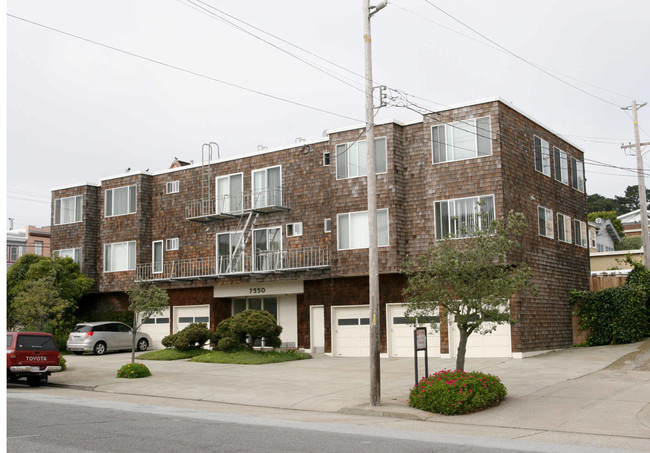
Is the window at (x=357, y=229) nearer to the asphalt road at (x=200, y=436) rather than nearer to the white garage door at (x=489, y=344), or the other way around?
the white garage door at (x=489, y=344)

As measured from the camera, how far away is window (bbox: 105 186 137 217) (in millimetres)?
34469

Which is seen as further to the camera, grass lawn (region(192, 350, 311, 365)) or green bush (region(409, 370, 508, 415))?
grass lawn (region(192, 350, 311, 365))

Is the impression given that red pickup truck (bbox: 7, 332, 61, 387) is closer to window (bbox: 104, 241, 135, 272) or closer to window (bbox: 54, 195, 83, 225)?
window (bbox: 104, 241, 135, 272)

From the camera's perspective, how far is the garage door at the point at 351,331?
26.9 metres

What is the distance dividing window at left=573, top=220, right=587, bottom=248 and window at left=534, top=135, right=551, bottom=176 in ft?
12.0

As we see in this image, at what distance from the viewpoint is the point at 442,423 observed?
13.2m

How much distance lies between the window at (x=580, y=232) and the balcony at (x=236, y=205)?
41.1 feet

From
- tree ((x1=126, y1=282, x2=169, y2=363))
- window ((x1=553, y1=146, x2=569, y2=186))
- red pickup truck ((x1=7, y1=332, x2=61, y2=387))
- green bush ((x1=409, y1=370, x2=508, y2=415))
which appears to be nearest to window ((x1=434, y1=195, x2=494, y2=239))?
window ((x1=553, y1=146, x2=569, y2=186))

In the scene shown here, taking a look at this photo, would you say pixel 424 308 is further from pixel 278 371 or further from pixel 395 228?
pixel 395 228

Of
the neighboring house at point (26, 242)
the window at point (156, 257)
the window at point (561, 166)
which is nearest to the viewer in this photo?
the window at point (561, 166)

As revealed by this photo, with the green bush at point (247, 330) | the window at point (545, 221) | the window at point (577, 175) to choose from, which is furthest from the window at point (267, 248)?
the window at point (577, 175)

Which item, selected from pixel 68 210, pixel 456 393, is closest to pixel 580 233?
pixel 456 393

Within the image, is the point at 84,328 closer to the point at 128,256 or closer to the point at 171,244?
the point at 128,256

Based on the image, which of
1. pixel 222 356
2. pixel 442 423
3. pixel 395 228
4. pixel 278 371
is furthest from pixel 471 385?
pixel 222 356
